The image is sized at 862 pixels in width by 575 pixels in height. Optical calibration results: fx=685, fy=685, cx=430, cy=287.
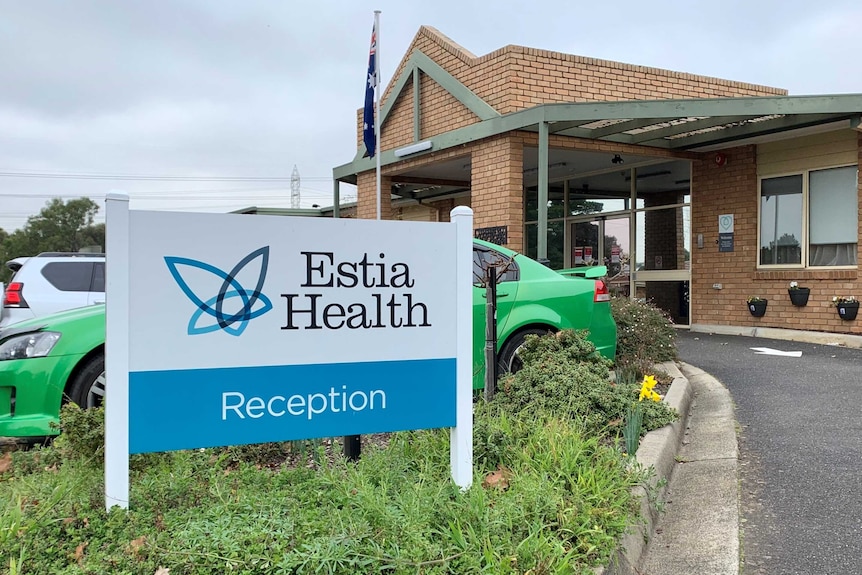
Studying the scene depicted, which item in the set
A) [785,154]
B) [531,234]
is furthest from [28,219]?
[785,154]

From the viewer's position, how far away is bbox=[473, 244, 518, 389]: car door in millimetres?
5508

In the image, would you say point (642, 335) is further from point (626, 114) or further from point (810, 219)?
point (810, 219)

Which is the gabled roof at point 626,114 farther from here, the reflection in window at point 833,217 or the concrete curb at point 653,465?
the concrete curb at point 653,465

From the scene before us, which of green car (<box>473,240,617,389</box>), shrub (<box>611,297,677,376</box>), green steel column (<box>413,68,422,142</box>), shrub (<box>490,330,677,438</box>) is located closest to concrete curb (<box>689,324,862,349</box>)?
shrub (<box>611,297,677,376</box>)

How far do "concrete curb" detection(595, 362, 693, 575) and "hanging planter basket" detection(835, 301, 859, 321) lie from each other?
5.42 m

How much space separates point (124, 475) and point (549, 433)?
2144mm

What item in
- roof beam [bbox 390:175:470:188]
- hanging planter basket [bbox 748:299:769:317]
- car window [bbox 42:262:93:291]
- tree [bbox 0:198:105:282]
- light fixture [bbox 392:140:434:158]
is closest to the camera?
car window [bbox 42:262:93:291]

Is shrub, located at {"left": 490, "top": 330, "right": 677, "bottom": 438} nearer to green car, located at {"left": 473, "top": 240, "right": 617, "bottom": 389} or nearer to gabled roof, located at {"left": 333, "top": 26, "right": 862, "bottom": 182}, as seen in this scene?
green car, located at {"left": 473, "top": 240, "right": 617, "bottom": 389}

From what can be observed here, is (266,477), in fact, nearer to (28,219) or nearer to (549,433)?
(549,433)

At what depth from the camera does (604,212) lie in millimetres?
14797

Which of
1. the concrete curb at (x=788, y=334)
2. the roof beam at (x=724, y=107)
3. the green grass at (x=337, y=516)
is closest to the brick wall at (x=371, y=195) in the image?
the roof beam at (x=724, y=107)

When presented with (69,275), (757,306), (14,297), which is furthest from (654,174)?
(14,297)

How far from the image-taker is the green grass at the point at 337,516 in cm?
247

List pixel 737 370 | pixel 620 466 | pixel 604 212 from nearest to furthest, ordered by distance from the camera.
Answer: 1. pixel 620 466
2. pixel 737 370
3. pixel 604 212
